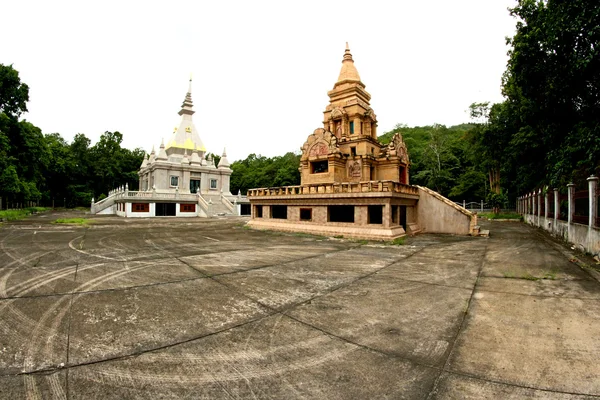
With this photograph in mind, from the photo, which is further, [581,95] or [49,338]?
[581,95]

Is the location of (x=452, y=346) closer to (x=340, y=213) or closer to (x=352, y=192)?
(x=352, y=192)

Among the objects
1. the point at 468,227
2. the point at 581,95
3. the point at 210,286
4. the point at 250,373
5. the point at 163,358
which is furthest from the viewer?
the point at 468,227

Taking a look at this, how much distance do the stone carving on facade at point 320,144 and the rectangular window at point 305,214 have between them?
4.34 metres

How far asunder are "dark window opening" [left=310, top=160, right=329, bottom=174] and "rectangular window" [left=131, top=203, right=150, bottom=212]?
79.8 feet

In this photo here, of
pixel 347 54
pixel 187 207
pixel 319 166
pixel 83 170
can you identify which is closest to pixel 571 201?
pixel 319 166

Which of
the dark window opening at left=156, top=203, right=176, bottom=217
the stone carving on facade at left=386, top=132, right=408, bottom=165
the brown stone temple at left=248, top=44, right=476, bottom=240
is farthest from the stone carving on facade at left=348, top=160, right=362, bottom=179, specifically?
the dark window opening at left=156, top=203, right=176, bottom=217

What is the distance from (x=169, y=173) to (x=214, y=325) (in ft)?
141

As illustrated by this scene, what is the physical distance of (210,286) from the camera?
20.1ft

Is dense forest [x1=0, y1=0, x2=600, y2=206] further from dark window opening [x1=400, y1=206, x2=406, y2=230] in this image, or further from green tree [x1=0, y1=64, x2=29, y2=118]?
dark window opening [x1=400, y1=206, x2=406, y2=230]

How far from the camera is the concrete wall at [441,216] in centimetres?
1775

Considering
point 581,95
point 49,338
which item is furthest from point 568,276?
point 581,95

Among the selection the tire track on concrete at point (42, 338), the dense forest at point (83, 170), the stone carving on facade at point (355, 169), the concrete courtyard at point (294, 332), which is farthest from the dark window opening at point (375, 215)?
the dense forest at point (83, 170)

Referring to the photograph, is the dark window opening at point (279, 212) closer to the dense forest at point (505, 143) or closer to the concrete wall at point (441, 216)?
the concrete wall at point (441, 216)

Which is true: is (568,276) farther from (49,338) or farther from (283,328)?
(49,338)
